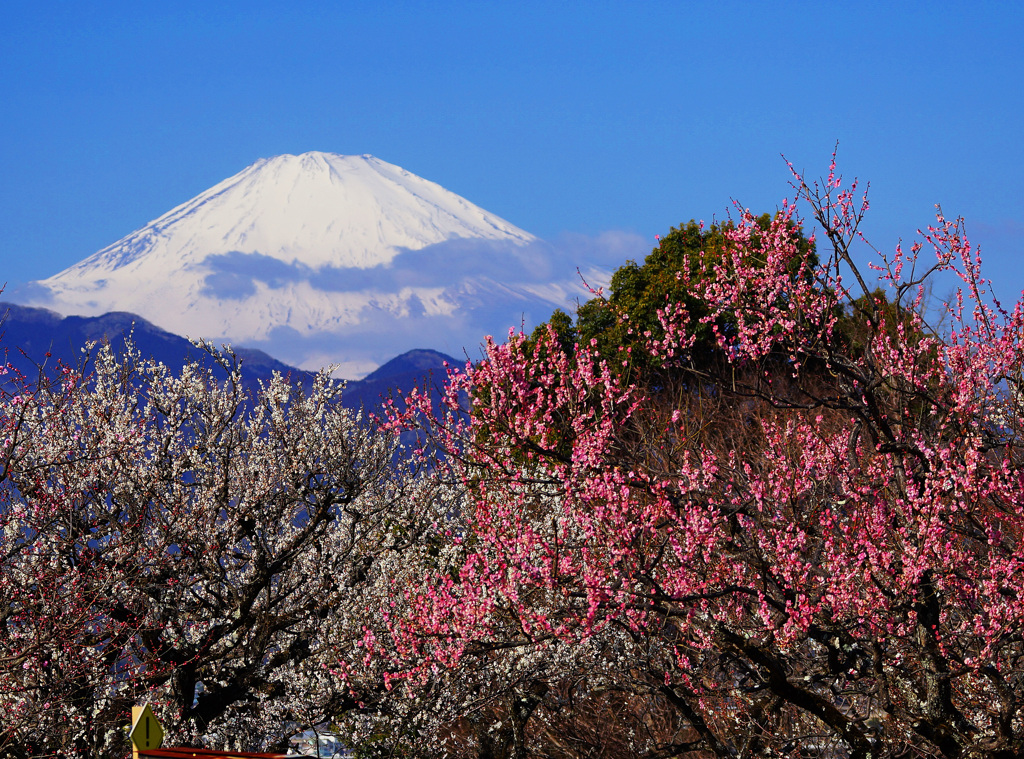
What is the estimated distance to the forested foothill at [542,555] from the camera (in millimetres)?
7484

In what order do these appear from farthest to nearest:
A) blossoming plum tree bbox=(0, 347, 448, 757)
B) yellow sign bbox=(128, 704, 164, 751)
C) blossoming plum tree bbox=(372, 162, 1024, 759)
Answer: blossoming plum tree bbox=(0, 347, 448, 757) < blossoming plum tree bbox=(372, 162, 1024, 759) < yellow sign bbox=(128, 704, 164, 751)

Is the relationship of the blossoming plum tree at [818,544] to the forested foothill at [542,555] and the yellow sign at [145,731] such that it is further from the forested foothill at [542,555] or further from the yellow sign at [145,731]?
the yellow sign at [145,731]

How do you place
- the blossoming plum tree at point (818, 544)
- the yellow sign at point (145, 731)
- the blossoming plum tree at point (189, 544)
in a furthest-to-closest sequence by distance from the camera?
the blossoming plum tree at point (189, 544), the blossoming plum tree at point (818, 544), the yellow sign at point (145, 731)

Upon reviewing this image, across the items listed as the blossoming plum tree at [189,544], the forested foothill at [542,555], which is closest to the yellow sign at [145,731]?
the forested foothill at [542,555]

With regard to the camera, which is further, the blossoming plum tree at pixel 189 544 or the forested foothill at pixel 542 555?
the blossoming plum tree at pixel 189 544

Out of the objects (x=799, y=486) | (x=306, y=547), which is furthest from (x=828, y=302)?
(x=306, y=547)

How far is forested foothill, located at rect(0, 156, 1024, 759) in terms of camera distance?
24.6 feet

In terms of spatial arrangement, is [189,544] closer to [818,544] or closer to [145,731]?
[145,731]

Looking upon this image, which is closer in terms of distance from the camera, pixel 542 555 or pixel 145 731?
pixel 145 731

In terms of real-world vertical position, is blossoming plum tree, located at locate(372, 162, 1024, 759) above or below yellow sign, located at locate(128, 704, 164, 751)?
above

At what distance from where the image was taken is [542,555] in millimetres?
9930

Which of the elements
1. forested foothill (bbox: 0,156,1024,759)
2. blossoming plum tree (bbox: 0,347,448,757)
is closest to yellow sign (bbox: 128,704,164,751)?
forested foothill (bbox: 0,156,1024,759)

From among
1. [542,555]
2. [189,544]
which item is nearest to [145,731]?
[542,555]

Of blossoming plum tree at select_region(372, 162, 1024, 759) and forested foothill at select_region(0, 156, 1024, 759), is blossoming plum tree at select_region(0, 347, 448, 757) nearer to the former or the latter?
forested foothill at select_region(0, 156, 1024, 759)
